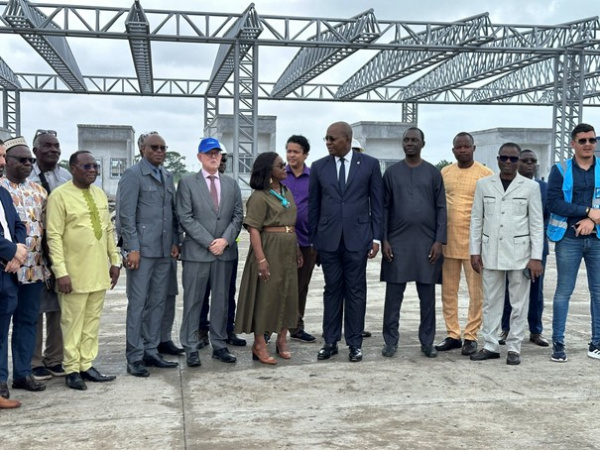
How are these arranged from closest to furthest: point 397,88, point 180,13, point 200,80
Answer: point 180,13, point 200,80, point 397,88

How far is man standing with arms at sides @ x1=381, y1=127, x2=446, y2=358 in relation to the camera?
5.64 m

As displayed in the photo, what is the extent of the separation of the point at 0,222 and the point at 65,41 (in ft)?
67.1

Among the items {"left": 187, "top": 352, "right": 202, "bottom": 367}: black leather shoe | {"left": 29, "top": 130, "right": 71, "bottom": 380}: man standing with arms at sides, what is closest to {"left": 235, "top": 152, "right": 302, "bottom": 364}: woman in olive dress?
{"left": 187, "top": 352, "right": 202, "bottom": 367}: black leather shoe

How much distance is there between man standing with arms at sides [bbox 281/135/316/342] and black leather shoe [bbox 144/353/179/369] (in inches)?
53.4

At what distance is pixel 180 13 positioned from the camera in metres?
16.5

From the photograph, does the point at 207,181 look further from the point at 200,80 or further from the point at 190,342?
the point at 200,80

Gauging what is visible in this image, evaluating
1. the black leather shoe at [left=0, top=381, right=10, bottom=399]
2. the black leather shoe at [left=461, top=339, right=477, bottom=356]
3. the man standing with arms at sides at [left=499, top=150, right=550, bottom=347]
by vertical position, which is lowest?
the black leather shoe at [left=0, top=381, right=10, bottom=399]

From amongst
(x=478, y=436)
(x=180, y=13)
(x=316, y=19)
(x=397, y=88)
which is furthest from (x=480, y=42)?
(x=478, y=436)

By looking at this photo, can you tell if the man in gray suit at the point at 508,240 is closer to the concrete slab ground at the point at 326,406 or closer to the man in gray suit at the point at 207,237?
the concrete slab ground at the point at 326,406

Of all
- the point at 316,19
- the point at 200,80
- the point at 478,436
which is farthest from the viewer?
the point at 200,80

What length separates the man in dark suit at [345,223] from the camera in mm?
5500

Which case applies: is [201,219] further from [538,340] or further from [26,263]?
[538,340]

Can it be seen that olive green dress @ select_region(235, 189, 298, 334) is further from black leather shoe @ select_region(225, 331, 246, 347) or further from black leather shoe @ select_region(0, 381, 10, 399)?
black leather shoe @ select_region(0, 381, 10, 399)

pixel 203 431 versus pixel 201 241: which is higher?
pixel 201 241
